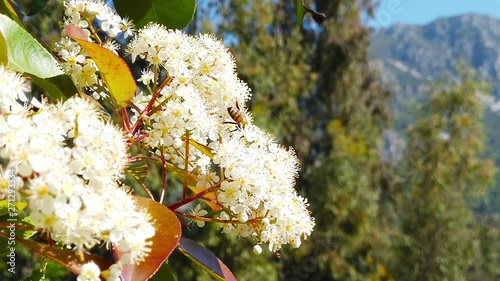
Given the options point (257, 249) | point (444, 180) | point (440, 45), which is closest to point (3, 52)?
point (257, 249)

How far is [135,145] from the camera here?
769 millimetres

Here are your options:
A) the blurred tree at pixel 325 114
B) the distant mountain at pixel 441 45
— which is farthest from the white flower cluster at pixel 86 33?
the distant mountain at pixel 441 45

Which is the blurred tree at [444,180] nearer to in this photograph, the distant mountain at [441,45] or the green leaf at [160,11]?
the green leaf at [160,11]

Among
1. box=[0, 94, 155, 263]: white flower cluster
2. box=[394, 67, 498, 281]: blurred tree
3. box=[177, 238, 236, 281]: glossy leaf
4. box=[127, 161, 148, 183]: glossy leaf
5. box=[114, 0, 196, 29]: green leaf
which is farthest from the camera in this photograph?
box=[394, 67, 498, 281]: blurred tree

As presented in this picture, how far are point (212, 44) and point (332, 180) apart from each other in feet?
25.7

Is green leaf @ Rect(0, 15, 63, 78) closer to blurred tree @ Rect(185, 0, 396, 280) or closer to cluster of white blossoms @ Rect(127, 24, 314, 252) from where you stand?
cluster of white blossoms @ Rect(127, 24, 314, 252)

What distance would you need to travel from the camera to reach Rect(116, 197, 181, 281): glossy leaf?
0.53 meters

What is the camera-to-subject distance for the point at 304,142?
9.14 meters

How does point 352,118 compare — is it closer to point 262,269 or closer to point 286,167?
point 262,269

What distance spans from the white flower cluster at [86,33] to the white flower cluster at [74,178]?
9.0 inches

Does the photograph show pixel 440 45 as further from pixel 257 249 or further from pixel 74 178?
pixel 74 178

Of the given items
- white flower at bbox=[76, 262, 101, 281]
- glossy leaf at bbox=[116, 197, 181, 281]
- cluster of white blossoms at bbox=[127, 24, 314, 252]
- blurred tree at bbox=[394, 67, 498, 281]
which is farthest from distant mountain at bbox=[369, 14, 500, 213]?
white flower at bbox=[76, 262, 101, 281]

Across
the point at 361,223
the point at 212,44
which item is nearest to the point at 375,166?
the point at 361,223

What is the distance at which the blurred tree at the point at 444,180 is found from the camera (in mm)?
8734
